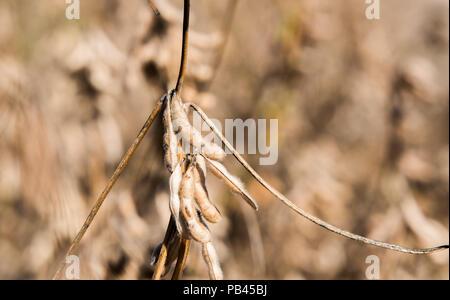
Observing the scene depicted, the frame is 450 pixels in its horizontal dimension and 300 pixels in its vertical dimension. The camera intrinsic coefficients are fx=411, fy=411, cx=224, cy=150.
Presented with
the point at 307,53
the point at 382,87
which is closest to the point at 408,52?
the point at 382,87

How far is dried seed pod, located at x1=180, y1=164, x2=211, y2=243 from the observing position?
38 cm

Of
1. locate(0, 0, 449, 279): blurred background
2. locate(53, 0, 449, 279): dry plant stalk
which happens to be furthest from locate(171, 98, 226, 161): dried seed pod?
locate(0, 0, 449, 279): blurred background

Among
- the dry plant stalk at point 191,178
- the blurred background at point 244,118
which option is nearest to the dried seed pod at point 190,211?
the dry plant stalk at point 191,178

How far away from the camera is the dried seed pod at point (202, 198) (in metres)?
0.40

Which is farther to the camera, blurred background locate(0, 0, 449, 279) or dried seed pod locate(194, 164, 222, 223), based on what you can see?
blurred background locate(0, 0, 449, 279)

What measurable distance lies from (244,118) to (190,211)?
50cm

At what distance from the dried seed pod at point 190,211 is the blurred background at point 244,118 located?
350 millimetres

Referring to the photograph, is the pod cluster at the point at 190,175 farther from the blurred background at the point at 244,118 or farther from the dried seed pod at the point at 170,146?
the blurred background at the point at 244,118

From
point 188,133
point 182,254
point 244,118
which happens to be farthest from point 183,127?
point 244,118

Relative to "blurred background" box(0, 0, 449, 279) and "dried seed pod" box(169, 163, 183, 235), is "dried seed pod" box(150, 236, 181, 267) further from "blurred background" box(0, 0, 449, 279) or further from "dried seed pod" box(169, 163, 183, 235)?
"blurred background" box(0, 0, 449, 279)

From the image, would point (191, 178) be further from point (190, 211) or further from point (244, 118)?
point (244, 118)

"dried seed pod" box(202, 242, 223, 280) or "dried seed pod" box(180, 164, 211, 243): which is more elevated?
"dried seed pod" box(180, 164, 211, 243)

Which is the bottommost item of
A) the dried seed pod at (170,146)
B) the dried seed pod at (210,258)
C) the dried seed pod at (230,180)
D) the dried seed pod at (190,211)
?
the dried seed pod at (210,258)

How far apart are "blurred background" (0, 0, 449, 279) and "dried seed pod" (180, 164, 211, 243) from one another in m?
0.35
